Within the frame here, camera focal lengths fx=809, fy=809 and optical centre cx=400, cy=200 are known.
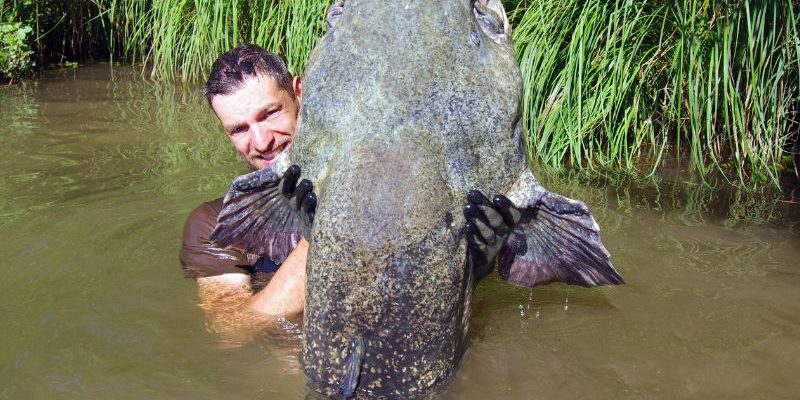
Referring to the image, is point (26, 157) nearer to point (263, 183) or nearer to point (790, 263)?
point (263, 183)

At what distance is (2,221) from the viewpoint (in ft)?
15.3

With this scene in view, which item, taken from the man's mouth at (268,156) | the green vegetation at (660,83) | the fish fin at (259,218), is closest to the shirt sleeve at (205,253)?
the man's mouth at (268,156)

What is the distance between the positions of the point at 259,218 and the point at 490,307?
155cm

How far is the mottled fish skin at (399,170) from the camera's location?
81.7 inches

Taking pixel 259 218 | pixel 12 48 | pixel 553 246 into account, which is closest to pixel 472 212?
pixel 553 246

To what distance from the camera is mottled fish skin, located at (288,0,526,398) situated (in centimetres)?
207

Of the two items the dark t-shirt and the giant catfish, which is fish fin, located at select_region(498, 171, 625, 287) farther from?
the dark t-shirt

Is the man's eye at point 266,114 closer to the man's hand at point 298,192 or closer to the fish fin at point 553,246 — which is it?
the man's hand at point 298,192

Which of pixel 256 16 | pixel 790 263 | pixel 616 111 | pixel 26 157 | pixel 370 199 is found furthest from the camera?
pixel 256 16

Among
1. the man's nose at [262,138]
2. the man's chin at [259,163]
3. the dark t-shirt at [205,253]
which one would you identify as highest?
the man's nose at [262,138]

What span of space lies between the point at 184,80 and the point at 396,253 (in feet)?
22.6

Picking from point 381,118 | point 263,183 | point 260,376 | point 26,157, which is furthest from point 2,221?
point 381,118

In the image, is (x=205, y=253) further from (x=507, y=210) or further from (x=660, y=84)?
(x=660, y=84)

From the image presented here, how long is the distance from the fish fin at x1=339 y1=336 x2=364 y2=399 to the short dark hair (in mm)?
1895
